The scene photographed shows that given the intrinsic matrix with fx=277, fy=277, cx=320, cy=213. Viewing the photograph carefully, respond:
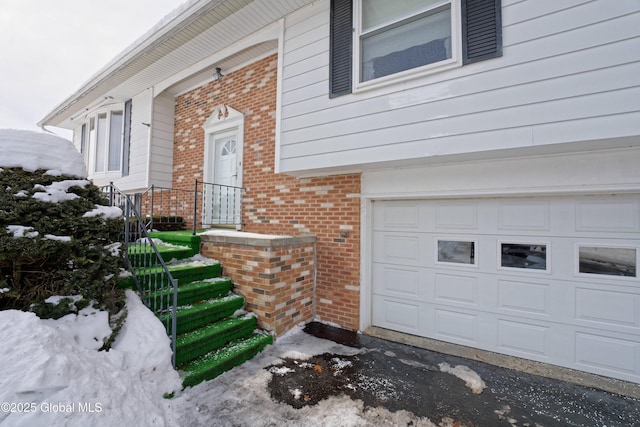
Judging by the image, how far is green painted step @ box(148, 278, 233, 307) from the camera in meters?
3.11

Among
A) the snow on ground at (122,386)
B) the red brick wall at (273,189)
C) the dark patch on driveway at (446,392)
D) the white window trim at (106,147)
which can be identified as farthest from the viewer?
the white window trim at (106,147)

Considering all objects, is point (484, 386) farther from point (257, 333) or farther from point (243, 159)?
point (243, 159)

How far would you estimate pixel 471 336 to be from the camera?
11.3 feet

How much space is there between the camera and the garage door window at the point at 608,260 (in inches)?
108

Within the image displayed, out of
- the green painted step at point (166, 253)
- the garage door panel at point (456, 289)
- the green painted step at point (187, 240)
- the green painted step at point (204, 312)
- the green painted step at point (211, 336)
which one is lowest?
the green painted step at point (211, 336)

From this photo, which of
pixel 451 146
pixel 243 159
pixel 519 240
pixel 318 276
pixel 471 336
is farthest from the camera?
pixel 243 159

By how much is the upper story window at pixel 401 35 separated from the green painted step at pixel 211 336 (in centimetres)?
338

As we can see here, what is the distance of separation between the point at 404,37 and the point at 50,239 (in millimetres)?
4076

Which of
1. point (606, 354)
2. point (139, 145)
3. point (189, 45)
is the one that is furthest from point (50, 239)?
point (139, 145)

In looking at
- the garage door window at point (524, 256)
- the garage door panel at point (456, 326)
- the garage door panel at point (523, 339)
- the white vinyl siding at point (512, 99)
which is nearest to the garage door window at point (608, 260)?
the garage door window at point (524, 256)

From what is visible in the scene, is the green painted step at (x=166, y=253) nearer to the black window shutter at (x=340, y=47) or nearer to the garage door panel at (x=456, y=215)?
the black window shutter at (x=340, y=47)

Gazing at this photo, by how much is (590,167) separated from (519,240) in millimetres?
974

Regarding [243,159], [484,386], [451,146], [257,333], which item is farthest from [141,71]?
[484,386]

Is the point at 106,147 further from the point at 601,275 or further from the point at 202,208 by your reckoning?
the point at 601,275
